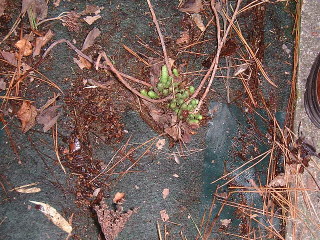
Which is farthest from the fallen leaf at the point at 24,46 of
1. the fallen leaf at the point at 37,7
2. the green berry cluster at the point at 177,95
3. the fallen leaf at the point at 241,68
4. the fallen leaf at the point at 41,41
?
the fallen leaf at the point at 241,68

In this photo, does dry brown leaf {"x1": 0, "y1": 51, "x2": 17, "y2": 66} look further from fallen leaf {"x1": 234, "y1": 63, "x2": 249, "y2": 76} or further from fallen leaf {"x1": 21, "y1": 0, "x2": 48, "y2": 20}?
fallen leaf {"x1": 234, "y1": 63, "x2": 249, "y2": 76}

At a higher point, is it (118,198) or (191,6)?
(191,6)

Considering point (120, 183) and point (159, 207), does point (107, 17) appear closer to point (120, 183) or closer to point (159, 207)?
Result: point (120, 183)

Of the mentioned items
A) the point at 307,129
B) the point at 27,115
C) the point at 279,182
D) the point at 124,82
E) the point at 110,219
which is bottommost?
the point at 110,219

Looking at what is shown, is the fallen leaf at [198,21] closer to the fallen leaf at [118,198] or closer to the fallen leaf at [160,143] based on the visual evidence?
the fallen leaf at [160,143]

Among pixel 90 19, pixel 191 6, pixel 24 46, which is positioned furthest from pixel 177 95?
pixel 24 46

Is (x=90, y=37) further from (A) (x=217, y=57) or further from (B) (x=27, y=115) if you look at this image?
(A) (x=217, y=57)
